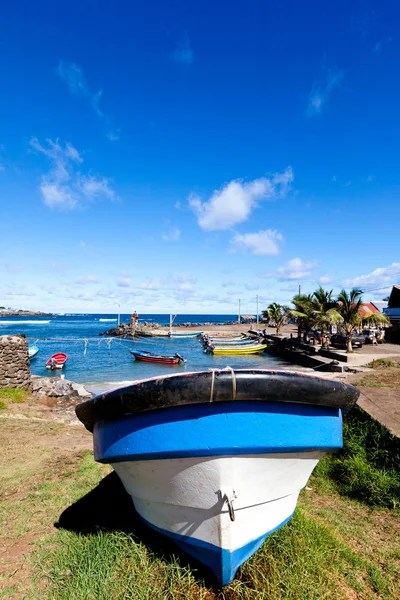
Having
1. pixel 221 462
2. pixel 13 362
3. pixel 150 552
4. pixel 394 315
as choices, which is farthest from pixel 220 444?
pixel 394 315

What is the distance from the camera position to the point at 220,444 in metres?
2.45

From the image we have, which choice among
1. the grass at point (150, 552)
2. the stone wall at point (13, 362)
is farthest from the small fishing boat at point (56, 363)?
the grass at point (150, 552)

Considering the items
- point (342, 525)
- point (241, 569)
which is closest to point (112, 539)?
point (241, 569)

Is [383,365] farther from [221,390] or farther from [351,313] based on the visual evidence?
[221,390]

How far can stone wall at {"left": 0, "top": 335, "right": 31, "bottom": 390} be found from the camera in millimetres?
11859

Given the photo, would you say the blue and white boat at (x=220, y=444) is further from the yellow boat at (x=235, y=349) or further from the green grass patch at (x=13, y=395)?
the yellow boat at (x=235, y=349)

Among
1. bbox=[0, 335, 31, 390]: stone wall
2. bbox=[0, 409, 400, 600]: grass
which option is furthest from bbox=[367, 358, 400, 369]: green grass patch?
bbox=[0, 335, 31, 390]: stone wall

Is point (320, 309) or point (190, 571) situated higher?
point (320, 309)

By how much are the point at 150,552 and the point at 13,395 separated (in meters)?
10.1

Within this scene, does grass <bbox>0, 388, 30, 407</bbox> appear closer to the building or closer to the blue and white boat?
the blue and white boat

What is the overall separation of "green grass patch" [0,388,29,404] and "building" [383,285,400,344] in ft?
96.7

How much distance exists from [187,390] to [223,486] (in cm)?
84

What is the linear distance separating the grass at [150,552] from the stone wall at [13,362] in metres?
8.06

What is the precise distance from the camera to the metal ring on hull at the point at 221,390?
2371 millimetres
